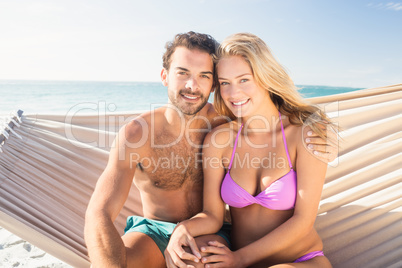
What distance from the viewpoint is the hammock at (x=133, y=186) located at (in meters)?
1.54

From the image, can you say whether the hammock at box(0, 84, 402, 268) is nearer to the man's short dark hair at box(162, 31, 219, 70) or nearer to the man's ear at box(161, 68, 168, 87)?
the man's ear at box(161, 68, 168, 87)

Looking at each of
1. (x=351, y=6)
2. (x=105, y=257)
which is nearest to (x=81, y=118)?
(x=105, y=257)

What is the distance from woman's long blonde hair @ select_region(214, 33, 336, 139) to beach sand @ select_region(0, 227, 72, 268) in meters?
1.61

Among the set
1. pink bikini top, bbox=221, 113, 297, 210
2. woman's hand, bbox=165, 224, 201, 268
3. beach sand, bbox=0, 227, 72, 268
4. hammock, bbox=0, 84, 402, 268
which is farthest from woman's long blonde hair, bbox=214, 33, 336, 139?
beach sand, bbox=0, 227, 72, 268

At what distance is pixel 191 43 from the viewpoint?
5.47 feet

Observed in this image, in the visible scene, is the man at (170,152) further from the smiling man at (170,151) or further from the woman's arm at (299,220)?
the woman's arm at (299,220)

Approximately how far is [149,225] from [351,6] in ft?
93.6

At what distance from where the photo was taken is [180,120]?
1.78m

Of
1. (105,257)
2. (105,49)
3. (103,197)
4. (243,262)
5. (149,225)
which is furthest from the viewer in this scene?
(105,49)

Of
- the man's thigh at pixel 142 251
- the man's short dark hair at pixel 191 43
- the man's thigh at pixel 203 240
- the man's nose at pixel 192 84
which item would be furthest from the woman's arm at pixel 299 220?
the man's short dark hair at pixel 191 43

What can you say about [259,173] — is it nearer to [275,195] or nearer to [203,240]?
[275,195]

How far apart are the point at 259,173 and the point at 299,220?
282 mm

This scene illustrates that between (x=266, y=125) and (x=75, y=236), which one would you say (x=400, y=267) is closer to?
(x=266, y=125)

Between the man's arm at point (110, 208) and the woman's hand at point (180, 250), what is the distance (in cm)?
19
